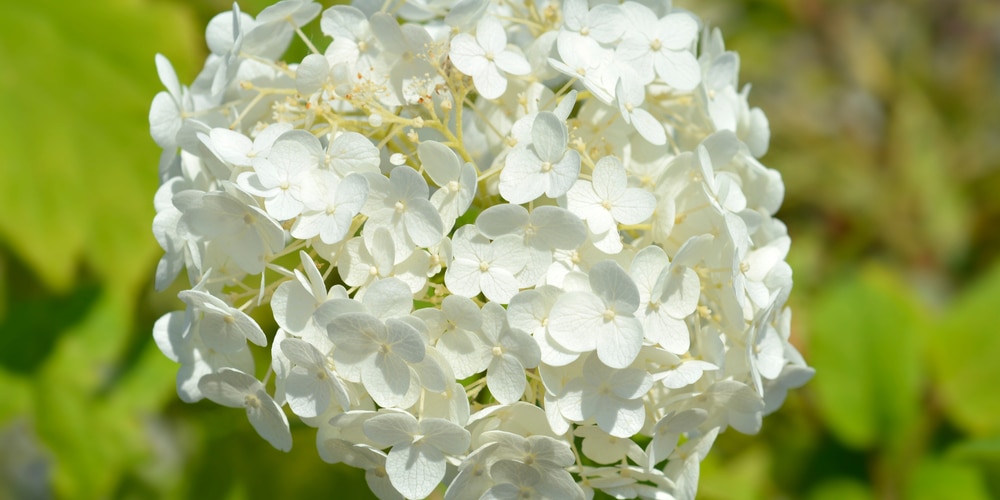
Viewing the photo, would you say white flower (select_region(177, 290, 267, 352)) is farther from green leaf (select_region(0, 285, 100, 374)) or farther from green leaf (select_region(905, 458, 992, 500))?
green leaf (select_region(905, 458, 992, 500))

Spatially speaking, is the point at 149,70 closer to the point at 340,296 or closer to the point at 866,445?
the point at 340,296

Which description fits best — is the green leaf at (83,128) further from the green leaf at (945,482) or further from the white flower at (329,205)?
the green leaf at (945,482)

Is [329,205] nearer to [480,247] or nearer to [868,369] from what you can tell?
[480,247]

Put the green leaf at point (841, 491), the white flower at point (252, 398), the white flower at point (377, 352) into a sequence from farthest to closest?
the green leaf at point (841, 491) → the white flower at point (252, 398) → the white flower at point (377, 352)

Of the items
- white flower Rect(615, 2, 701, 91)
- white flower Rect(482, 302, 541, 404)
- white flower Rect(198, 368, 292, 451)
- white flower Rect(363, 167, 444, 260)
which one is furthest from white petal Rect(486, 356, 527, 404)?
white flower Rect(615, 2, 701, 91)

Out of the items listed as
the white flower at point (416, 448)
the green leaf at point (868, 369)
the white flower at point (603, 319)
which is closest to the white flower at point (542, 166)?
the white flower at point (603, 319)
